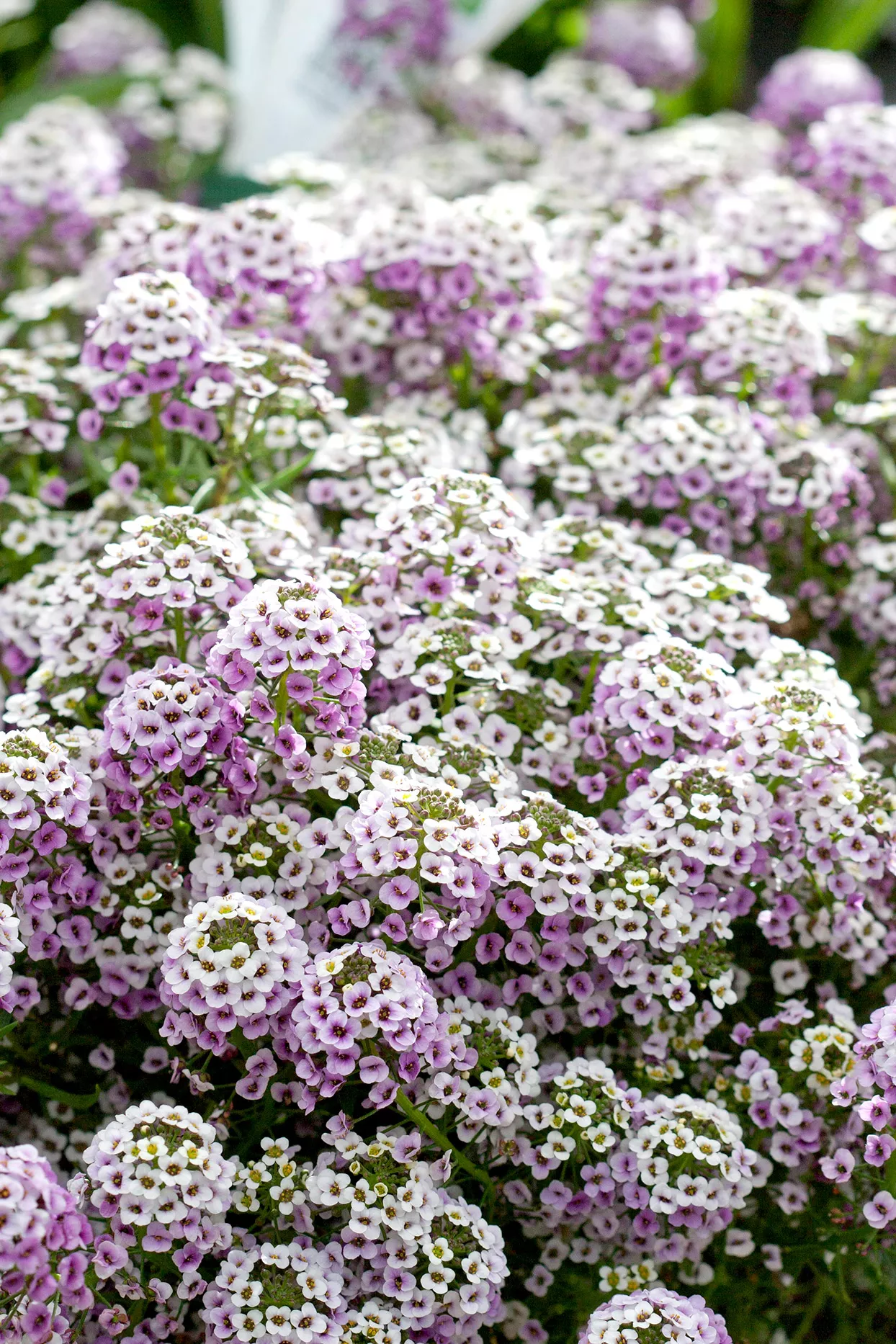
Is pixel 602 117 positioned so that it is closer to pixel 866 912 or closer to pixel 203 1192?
pixel 866 912

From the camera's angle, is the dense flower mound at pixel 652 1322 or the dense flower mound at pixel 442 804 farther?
the dense flower mound at pixel 442 804

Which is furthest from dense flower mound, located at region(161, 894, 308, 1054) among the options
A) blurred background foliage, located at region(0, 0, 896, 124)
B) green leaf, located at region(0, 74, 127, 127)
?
blurred background foliage, located at region(0, 0, 896, 124)

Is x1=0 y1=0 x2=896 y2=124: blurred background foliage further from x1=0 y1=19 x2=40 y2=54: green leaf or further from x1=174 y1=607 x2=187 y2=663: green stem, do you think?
x1=174 y1=607 x2=187 y2=663: green stem

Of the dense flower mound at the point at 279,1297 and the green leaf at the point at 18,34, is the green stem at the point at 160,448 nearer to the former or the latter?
the dense flower mound at the point at 279,1297

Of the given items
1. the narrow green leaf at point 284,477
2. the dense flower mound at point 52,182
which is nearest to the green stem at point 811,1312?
the narrow green leaf at point 284,477

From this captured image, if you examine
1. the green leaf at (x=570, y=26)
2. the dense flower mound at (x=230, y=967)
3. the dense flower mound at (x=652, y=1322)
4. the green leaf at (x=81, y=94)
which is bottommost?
the dense flower mound at (x=652, y=1322)

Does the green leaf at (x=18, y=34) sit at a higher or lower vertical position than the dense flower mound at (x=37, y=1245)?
lower
